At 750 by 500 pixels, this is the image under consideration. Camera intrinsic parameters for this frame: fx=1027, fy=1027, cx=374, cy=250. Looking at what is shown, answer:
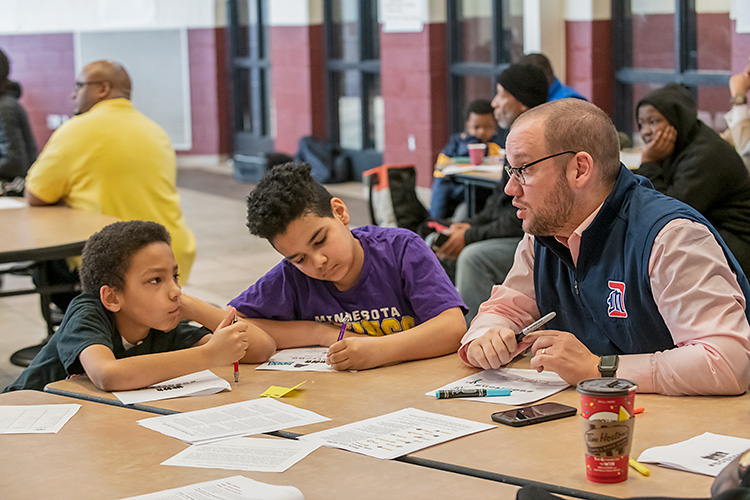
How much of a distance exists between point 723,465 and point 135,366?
1282 millimetres

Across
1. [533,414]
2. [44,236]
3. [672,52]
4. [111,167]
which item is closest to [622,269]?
[533,414]

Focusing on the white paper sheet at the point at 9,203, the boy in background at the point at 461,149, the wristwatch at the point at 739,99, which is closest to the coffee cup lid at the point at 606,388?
the white paper sheet at the point at 9,203

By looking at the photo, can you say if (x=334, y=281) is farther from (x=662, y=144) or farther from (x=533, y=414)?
(x=662, y=144)

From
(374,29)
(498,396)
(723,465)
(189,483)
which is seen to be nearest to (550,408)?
(498,396)

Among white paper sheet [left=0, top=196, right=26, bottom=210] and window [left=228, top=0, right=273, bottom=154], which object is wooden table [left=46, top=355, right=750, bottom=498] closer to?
white paper sheet [left=0, top=196, right=26, bottom=210]

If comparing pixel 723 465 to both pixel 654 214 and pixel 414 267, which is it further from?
pixel 414 267

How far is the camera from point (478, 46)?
9.11 metres

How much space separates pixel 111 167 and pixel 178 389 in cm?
250

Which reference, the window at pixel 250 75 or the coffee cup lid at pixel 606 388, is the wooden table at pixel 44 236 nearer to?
the coffee cup lid at pixel 606 388

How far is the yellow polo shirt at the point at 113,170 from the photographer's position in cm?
459

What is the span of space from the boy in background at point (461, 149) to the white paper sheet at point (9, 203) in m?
2.23

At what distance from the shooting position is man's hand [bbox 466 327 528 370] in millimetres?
2295

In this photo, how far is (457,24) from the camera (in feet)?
30.3

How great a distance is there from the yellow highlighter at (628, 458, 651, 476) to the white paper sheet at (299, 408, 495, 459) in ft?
1.06
